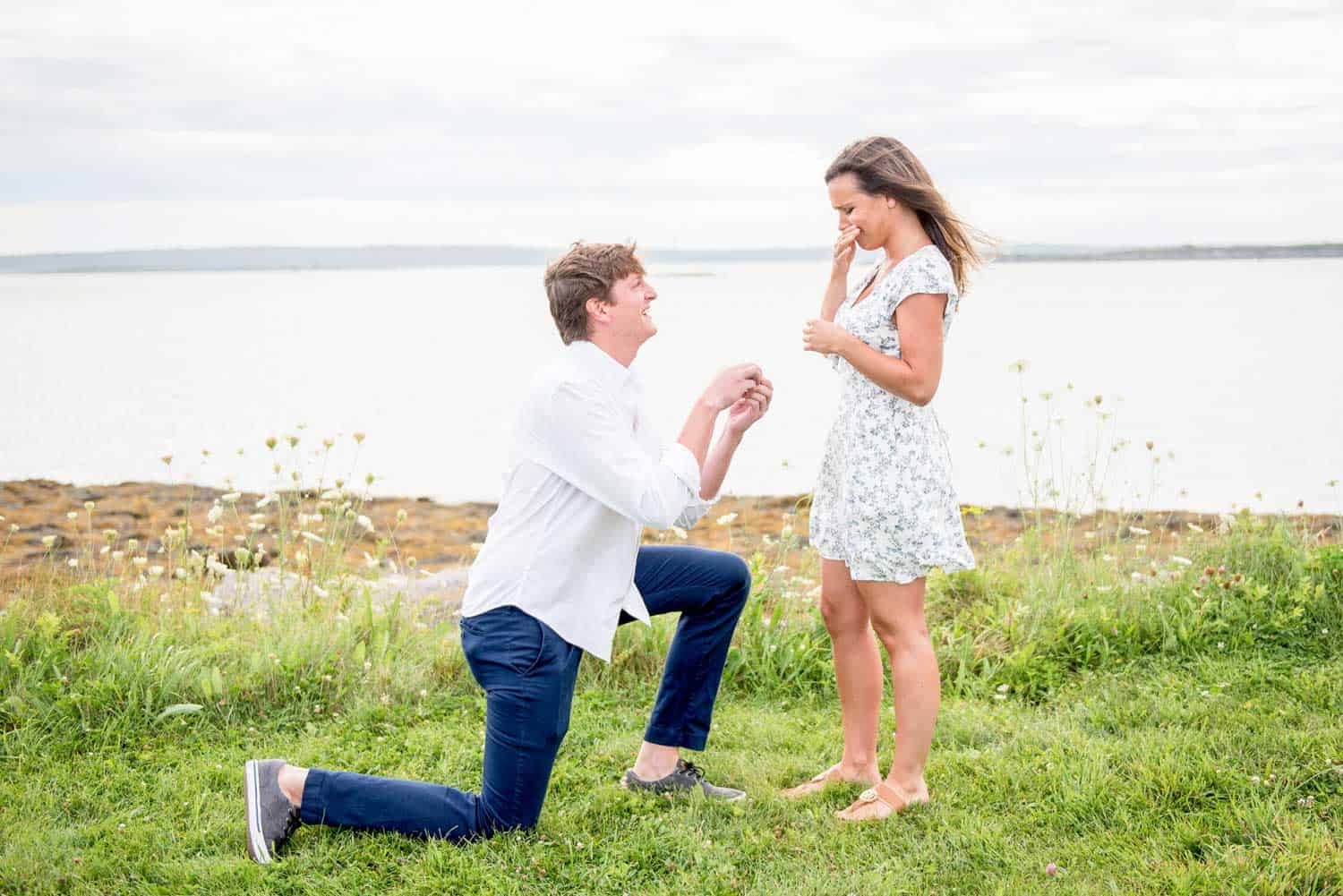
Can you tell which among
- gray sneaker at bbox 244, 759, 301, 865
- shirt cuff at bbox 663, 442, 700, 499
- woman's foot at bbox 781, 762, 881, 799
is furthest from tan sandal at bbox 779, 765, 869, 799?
gray sneaker at bbox 244, 759, 301, 865

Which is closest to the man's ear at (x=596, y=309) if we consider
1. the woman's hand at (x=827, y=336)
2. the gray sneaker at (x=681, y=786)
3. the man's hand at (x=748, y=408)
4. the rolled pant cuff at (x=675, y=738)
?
the man's hand at (x=748, y=408)

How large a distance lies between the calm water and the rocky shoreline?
1.62ft

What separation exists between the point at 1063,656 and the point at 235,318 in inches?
1836

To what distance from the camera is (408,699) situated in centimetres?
499

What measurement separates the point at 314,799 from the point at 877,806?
74.5 inches

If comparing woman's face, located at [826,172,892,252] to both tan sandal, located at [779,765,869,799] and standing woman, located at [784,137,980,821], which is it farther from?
tan sandal, located at [779,765,869,799]

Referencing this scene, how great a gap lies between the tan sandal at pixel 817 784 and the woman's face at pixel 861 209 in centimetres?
194

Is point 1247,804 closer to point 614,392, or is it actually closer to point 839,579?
point 839,579

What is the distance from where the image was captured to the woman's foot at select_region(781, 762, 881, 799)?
4.05 meters

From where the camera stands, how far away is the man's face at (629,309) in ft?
11.9

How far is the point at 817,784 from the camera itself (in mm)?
4094

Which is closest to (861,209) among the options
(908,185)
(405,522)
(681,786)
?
(908,185)

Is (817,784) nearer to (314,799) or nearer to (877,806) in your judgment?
(877,806)

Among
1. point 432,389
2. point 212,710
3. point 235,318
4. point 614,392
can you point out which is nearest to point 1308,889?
point 614,392
